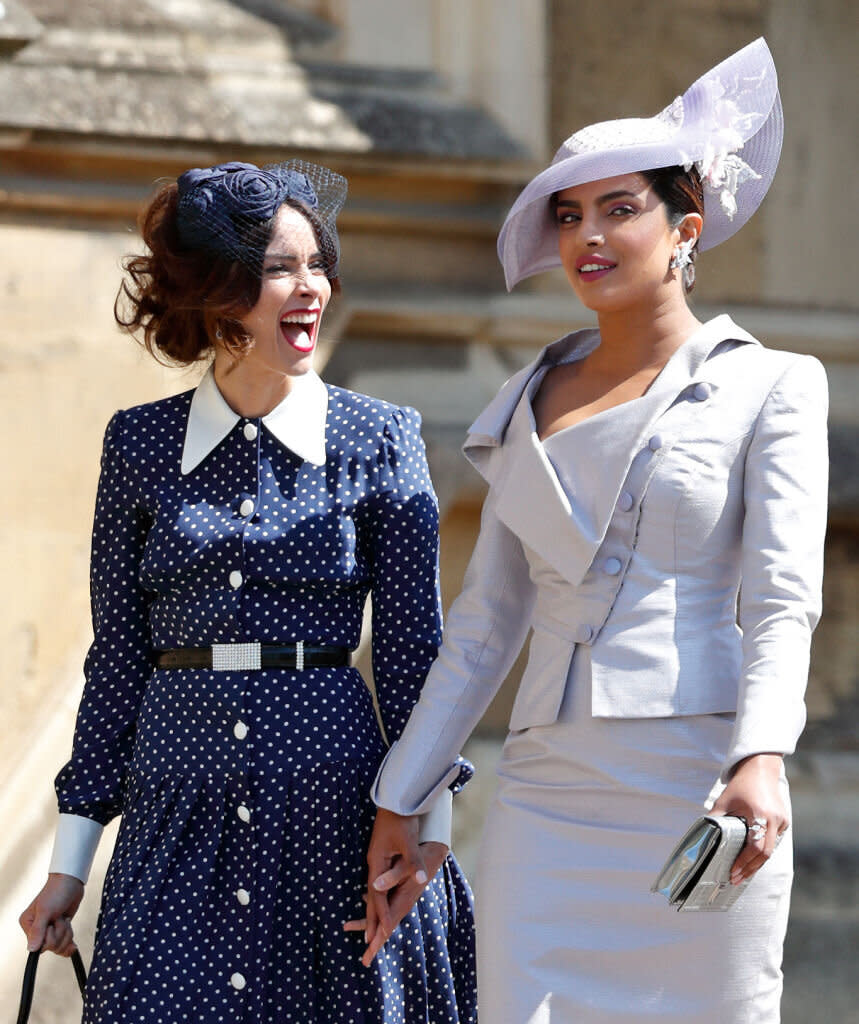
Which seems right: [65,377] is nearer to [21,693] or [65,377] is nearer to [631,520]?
[21,693]

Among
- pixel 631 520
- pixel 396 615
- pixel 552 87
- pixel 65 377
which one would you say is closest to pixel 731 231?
pixel 631 520

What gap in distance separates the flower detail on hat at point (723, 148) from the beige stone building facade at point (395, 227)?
216 centimetres

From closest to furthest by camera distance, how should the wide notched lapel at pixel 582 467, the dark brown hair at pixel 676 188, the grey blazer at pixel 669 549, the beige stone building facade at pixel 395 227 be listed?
the grey blazer at pixel 669 549 → the wide notched lapel at pixel 582 467 → the dark brown hair at pixel 676 188 → the beige stone building facade at pixel 395 227

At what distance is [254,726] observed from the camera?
304 cm

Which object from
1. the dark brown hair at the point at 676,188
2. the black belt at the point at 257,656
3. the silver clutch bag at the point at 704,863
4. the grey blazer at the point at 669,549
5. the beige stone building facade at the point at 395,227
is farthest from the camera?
the beige stone building facade at the point at 395,227

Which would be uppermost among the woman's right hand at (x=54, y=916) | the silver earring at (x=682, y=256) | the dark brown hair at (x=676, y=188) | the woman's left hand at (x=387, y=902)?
the dark brown hair at (x=676, y=188)

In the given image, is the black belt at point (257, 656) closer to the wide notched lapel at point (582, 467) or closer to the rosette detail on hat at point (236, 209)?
the wide notched lapel at point (582, 467)

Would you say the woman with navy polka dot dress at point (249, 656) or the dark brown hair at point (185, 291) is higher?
the dark brown hair at point (185, 291)

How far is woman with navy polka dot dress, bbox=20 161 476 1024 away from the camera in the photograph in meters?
→ 3.00

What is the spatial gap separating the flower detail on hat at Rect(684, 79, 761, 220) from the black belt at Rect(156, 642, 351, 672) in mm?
931

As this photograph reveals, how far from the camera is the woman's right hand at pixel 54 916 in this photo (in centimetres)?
311

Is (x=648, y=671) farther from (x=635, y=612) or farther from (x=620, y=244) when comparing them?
(x=620, y=244)

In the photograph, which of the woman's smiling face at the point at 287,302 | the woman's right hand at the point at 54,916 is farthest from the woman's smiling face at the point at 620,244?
the woman's right hand at the point at 54,916

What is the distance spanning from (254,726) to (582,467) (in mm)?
650
